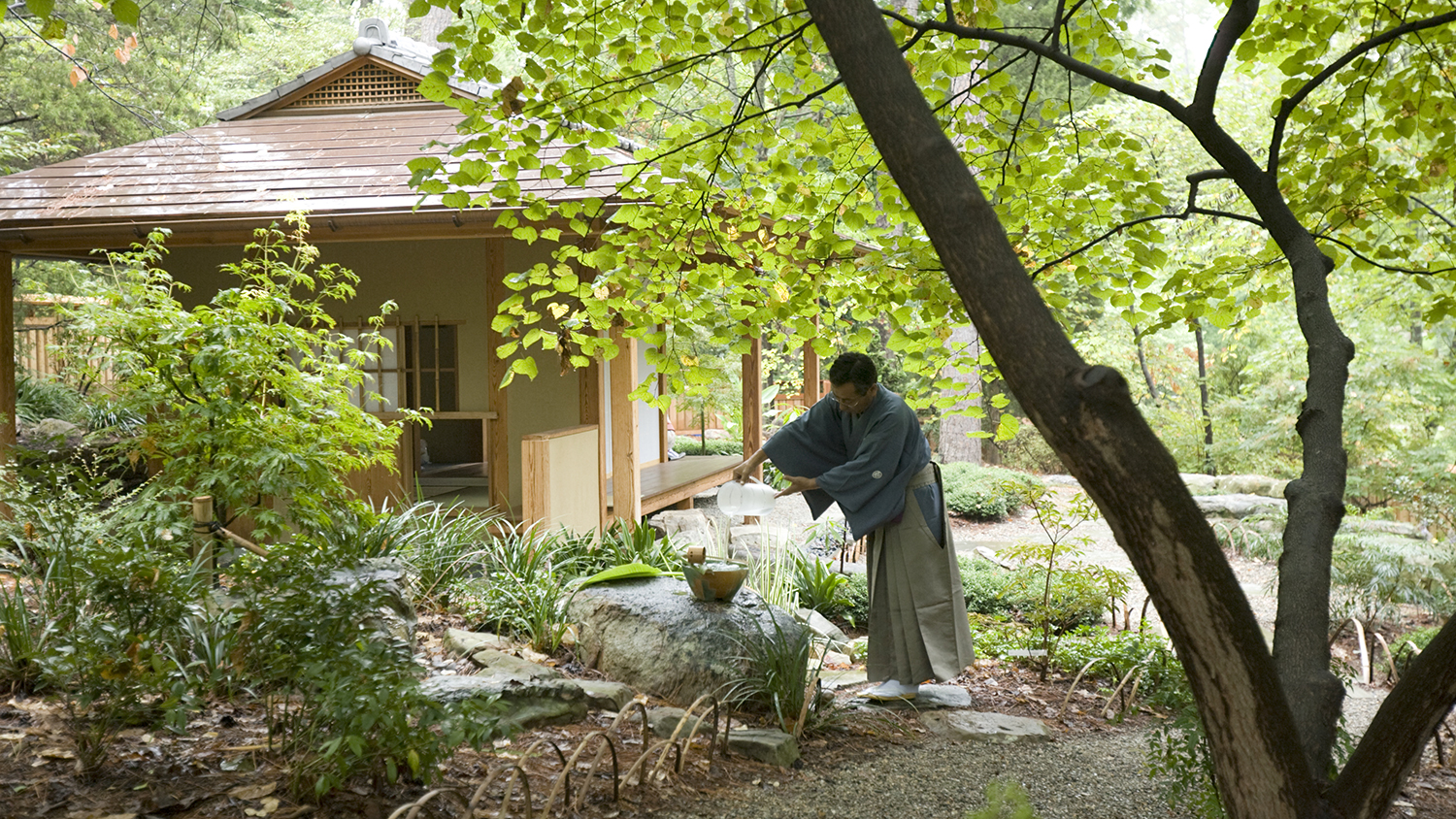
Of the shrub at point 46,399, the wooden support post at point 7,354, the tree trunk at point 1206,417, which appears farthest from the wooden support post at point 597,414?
the tree trunk at point 1206,417

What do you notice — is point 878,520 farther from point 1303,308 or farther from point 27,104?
point 27,104

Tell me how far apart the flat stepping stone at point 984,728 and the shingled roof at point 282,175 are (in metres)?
4.18

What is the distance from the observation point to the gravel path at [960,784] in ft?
11.5

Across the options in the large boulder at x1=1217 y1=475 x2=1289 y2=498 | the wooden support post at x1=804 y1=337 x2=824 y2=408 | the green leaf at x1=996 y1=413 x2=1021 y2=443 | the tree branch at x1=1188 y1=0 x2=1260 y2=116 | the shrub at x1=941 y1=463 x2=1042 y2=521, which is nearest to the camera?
the tree branch at x1=1188 y1=0 x2=1260 y2=116

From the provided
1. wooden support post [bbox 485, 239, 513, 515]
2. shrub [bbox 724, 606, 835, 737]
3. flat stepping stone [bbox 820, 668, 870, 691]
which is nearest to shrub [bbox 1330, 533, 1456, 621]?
flat stepping stone [bbox 820, 668, 870, 691]

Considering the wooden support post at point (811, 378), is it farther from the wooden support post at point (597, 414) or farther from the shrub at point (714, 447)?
the shrub at point (714, 447)

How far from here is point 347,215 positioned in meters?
7.69

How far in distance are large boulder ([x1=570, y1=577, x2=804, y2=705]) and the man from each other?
577 mm

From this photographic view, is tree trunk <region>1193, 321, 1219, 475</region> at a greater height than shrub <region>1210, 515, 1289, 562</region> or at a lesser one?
greater

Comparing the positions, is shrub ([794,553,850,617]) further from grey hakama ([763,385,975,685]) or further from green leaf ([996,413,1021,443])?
green leaf ([996,413,1021,443])

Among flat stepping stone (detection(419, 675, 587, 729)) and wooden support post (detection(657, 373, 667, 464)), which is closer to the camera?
flat stepping stone (detection(419, 675, 587, 729))

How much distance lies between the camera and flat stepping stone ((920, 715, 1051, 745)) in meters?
4.50

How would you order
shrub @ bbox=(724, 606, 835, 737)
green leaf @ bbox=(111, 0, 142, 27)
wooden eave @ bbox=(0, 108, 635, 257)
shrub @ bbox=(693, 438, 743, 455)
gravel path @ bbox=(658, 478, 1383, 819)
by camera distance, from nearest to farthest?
1. green leaf @ bbox=(111, 0, 142, 27)
2. gravel path @ bbox=(658, 478, 1383, 819)
3. shrub @ bbox=(724, 606, 835, 737)
4. wooden eave @ bbox=(0, 108, 635, 257)
5. shrub @ bbox=(693, 438, 743, 455)

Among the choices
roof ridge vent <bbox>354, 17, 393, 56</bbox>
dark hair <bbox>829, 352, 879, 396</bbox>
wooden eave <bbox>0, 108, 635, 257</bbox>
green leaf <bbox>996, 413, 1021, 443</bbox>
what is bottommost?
green leaf <bbox>996, 413, 1021, 443</bbox>
